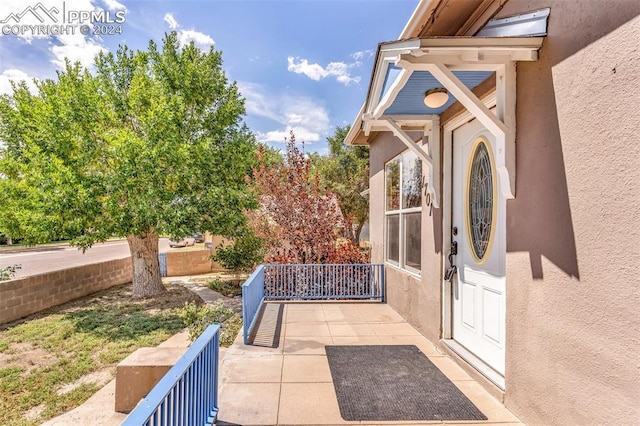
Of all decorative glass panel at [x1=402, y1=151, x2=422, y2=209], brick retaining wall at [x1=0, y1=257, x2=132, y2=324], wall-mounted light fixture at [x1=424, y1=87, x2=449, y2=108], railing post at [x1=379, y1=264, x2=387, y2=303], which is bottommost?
brick retaining wall at [x1=0, y1=257, x2=132, y2=324]

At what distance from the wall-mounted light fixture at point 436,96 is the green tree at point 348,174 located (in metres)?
14.2

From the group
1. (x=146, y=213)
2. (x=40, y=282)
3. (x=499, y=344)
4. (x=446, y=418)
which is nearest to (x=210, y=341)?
(x=446, y=418)

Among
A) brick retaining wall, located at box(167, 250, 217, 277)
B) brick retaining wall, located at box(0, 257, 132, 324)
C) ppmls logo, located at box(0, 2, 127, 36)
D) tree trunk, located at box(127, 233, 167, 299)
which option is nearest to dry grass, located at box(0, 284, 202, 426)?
brick retaining wall, located at box(0, 257, 132, 324)

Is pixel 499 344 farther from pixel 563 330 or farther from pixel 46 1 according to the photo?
pixel 46 1

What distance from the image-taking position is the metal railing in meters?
7.01

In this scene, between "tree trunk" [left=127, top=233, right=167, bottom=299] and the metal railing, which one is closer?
the metal railing

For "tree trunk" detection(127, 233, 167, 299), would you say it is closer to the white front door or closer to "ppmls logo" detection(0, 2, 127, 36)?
"ppmls logo" detection(0, 2, 127, 36)

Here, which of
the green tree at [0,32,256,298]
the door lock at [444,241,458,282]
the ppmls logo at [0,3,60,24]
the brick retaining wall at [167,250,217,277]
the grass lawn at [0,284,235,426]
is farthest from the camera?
the brick retaining wall at [167,250,217,277]

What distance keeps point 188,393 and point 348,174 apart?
18113 mm

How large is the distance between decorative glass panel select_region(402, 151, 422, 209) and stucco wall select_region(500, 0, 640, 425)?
2.48 m

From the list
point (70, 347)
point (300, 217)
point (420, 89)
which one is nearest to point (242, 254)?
point (300, 217)

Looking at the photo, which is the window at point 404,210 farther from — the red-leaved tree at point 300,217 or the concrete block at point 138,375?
the concrete block at point 138,375

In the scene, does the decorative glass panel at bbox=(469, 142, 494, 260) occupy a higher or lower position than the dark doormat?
higher

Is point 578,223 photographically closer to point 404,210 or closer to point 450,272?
point 450,272
